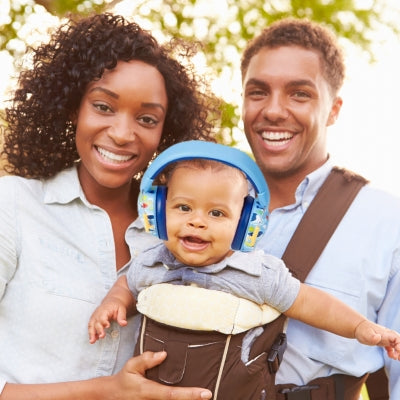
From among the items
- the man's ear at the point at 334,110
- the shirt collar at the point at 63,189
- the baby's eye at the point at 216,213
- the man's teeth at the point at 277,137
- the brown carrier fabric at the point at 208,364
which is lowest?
the brown carrier fabric at the point at 208,364

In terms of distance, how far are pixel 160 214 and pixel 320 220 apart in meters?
Result: 0.94

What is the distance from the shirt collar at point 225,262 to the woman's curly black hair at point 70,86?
859mm

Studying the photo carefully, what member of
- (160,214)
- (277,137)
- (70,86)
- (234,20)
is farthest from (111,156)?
(234,20)

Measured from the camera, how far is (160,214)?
2881 mm

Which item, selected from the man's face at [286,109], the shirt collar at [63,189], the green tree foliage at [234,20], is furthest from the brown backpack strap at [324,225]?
the green tree foliage at [234,20]

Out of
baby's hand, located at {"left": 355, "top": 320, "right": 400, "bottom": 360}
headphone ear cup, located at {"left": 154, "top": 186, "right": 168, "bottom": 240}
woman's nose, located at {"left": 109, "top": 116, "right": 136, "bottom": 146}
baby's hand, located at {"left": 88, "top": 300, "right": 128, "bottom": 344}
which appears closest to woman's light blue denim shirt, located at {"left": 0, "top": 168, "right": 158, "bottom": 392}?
baby's hand, located at {"left": 88, "top": 300, "right": 128, "bottom": 344}

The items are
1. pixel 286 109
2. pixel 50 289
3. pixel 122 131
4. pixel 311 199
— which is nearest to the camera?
pixel 50 289

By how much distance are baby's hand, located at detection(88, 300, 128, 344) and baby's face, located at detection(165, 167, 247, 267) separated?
0.37 m

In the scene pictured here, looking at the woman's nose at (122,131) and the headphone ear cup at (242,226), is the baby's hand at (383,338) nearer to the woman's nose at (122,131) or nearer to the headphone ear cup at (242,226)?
the headphone ear cup at (242,226)

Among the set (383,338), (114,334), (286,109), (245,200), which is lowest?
(114,334)

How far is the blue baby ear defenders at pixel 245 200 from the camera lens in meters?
2.75

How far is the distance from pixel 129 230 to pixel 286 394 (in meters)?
1.09

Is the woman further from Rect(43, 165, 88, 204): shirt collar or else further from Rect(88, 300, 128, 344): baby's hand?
Rect(88, 300, 128, 344): baby's hand

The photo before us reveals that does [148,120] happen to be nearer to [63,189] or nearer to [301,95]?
[63,189]
